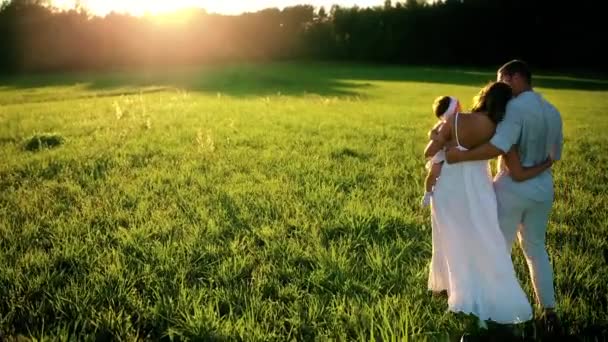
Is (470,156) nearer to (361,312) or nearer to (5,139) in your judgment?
(361,312)

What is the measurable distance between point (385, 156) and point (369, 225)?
4643 mm

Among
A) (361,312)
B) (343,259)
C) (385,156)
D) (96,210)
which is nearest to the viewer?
(361,312)

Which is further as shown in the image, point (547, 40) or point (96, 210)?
point (547, 40)

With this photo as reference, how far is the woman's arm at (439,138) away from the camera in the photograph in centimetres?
409

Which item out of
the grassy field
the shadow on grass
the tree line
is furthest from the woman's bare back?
the tree line

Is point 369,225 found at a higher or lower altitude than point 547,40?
lower

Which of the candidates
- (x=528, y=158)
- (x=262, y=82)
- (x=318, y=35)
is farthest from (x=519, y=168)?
(x=318, y=35)

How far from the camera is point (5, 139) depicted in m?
12.6

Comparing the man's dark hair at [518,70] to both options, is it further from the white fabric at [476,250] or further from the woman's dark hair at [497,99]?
the white fabric at [476,250]

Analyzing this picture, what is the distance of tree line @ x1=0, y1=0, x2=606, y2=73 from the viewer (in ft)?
205

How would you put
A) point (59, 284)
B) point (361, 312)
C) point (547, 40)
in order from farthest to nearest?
point (547, 40), point (59, 284), point (361, 312)

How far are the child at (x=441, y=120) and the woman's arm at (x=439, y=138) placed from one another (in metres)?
0.04

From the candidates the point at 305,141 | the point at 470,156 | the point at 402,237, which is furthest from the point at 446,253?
the point at 305,141

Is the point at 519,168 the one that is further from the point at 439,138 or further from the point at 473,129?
the point at 439,138
